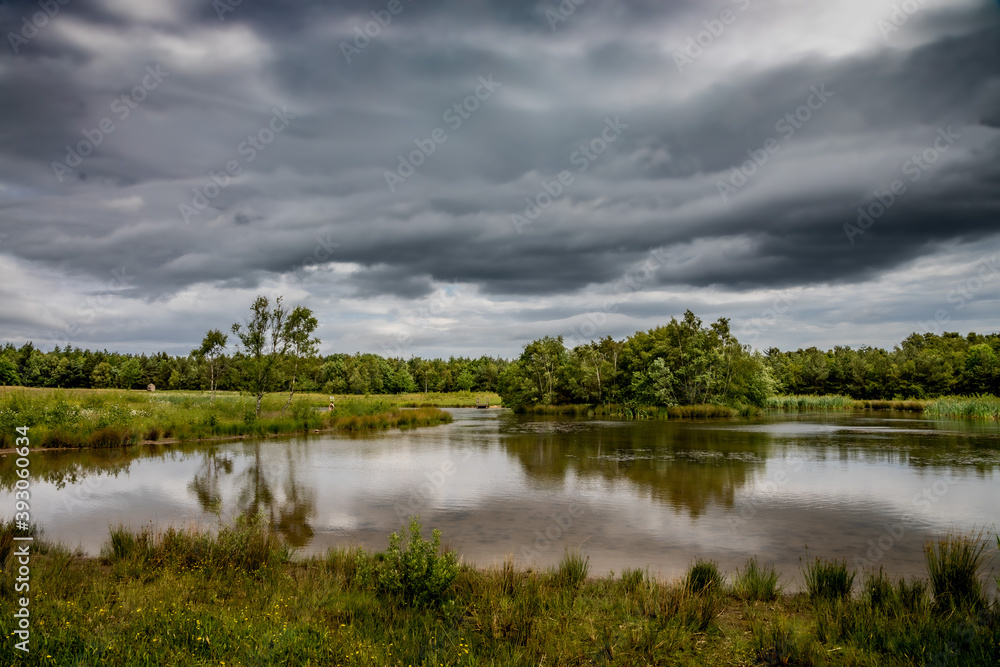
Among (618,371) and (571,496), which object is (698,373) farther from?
(571,496)

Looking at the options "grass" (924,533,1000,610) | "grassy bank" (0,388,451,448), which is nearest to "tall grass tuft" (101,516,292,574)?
"grass" (924,533,1000,610)

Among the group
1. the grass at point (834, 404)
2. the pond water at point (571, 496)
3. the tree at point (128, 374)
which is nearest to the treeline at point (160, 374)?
the tree at point (128, 374)

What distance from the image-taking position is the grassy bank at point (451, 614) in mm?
5332

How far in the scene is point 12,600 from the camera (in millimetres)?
6270

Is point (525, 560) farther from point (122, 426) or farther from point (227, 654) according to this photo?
point (122, 426)

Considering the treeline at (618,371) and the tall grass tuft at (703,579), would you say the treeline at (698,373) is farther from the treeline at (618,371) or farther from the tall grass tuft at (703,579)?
the tall grass tuft at (703,579)

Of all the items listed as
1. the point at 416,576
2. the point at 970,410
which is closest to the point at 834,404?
the point at 970,410

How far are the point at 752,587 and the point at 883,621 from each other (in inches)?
65.4
